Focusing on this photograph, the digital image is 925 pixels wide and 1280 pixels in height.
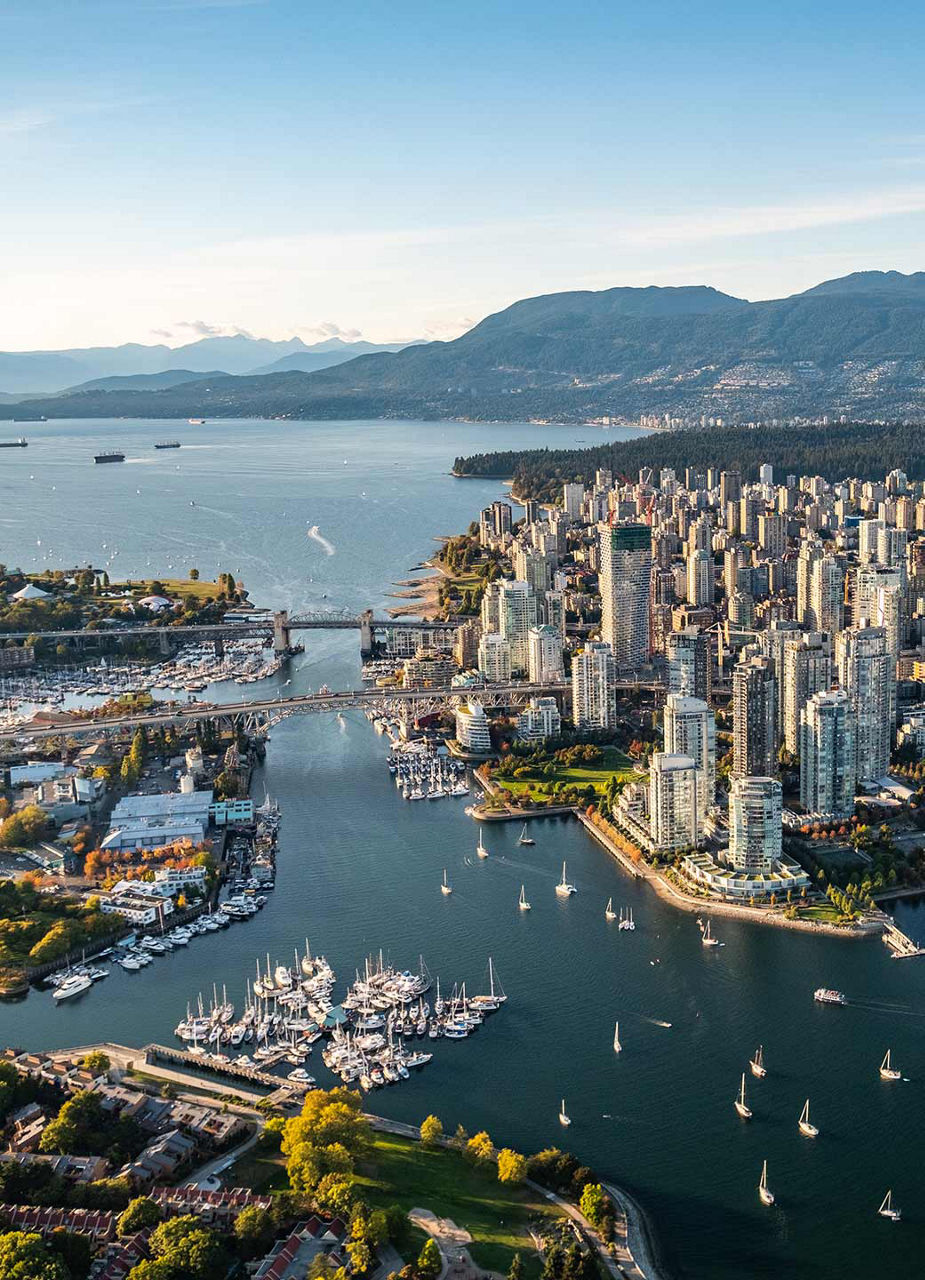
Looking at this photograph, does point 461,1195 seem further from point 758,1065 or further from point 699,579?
point 699,579

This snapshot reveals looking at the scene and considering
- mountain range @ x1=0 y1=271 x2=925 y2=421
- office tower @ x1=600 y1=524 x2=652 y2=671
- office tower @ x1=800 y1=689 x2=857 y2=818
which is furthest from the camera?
mountain range @ x1=0 y1=271 x2=925 y2=421

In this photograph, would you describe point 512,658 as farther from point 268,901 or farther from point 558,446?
point 558,446

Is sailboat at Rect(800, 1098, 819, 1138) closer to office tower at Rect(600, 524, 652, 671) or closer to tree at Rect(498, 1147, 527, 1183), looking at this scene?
tree at Rect(498, 1147, 527, 1183)

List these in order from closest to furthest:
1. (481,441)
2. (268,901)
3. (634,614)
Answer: (268,901), (634,614), (481,441)

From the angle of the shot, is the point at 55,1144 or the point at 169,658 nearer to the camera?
the point at 55,1144

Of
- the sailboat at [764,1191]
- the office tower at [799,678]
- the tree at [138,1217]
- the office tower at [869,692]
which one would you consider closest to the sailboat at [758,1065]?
the sailboat at [764,1191]

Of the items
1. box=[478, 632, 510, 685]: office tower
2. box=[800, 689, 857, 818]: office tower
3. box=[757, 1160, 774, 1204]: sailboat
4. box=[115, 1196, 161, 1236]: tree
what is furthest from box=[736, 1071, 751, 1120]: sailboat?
box=[478, 632, 510, 685]: office tower

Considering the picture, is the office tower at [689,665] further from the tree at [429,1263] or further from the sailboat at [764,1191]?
the tree at [429,1263]

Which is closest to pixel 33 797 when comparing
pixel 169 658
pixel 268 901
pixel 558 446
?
pixel 268 901
